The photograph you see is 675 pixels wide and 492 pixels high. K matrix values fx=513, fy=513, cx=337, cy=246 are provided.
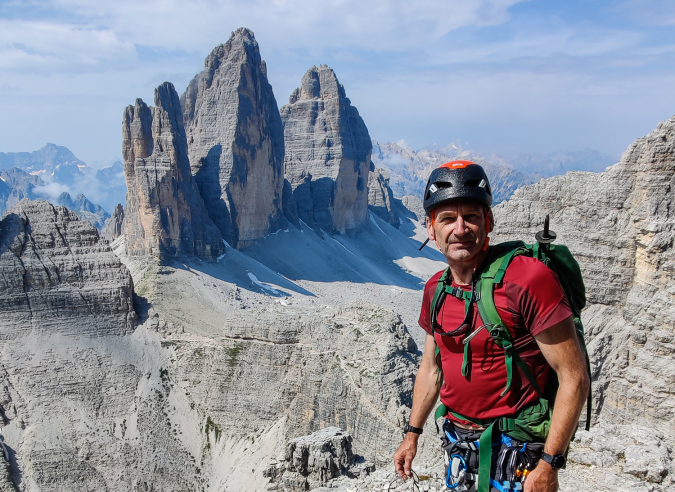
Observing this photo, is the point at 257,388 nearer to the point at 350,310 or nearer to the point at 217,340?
the point at 217,340

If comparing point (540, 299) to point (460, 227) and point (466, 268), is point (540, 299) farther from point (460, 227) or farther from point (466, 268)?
point (460, 227)

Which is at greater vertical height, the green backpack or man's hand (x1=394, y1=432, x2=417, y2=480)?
the green backpack

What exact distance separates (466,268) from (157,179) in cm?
6003

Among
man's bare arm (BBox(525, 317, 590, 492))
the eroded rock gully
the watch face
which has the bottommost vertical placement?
the eroded rock gully

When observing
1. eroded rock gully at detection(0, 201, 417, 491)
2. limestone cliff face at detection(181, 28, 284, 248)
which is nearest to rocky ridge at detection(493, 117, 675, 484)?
eroded rock gully at detection(0, 201, 417, 491)

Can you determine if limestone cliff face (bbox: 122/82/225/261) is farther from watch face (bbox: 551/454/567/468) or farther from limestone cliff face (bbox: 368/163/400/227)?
limestone cliff face (bbox: 368/163/400/227)

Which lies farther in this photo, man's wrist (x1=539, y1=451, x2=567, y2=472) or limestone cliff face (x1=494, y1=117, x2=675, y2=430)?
limestone cliff face (x1=494, y1=117, x2=675, y2=430)

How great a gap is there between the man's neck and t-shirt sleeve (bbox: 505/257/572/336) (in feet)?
2.02

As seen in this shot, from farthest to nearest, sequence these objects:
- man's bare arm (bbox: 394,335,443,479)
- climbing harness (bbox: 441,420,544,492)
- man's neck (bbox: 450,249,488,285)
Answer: man's bare arm (bbox: 394,335,443,479)
man's neck (bbox: 450,249,488,285)
climbing harness (bbox: 441,420,544,492)

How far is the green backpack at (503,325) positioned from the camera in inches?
191

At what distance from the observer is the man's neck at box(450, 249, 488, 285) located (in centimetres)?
529

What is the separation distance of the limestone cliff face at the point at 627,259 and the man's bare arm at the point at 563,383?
1236cm

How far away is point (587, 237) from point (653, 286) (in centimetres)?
337

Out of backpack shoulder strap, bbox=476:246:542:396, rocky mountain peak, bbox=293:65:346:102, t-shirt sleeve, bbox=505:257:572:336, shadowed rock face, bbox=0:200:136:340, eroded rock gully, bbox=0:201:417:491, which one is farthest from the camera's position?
rocky mountain peak, bbox=293:65:346:102
